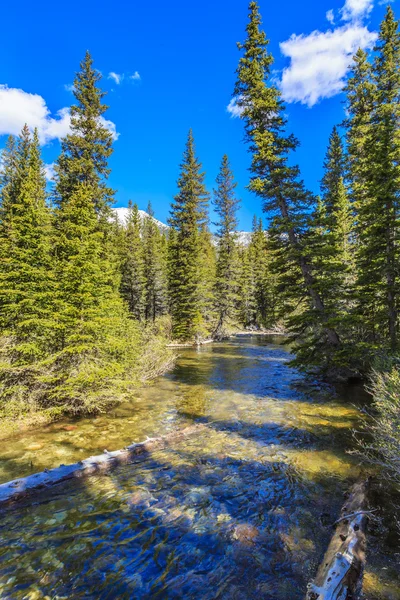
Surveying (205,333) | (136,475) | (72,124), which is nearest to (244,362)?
(205,333)

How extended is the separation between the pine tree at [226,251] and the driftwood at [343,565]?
31.2 m

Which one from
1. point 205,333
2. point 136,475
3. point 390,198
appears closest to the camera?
point 136,475

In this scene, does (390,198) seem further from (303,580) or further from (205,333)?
(205,333)

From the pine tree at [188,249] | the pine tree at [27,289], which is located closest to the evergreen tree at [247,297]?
the pine tree at [188,249]

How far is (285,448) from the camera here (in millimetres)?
7398

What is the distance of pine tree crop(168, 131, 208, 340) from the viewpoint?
101 feet

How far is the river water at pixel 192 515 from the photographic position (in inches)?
145

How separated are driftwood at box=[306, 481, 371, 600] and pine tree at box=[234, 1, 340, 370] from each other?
30.8 ft

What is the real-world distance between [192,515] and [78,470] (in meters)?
2.58

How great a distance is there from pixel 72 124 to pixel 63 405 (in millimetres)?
18140

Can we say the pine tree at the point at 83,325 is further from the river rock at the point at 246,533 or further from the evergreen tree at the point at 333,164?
the evergreen tree at the point at 333,164

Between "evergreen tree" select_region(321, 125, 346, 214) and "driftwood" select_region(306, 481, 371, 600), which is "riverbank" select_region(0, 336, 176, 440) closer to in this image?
"driftwood" select_region(306, 481, 371, 600)

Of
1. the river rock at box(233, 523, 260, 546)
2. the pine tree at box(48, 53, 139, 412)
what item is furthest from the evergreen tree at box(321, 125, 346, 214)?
the river rock at box(233, 523, 260, 546)

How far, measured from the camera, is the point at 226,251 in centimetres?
3678
